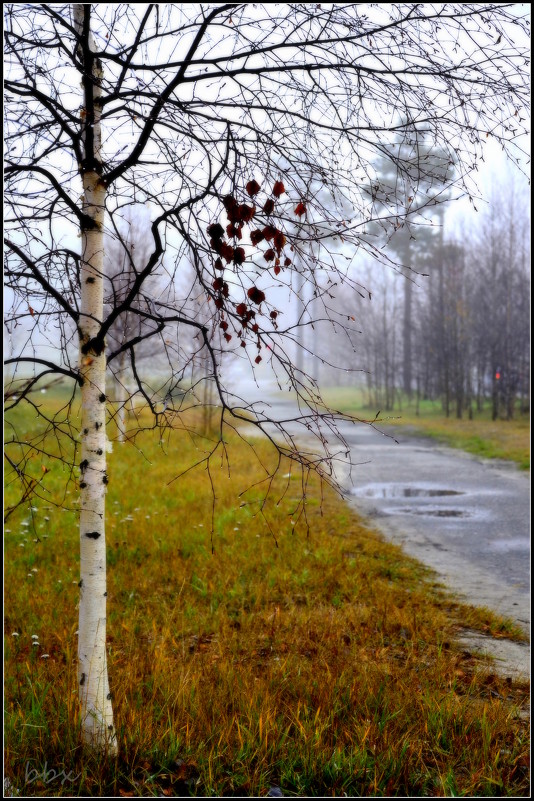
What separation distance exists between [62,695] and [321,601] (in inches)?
113

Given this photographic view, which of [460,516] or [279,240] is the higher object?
[279,240]

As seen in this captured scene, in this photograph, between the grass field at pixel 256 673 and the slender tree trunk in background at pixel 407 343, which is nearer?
the grass field at pixel 256 673

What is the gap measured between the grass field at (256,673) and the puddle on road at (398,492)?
13.2ft

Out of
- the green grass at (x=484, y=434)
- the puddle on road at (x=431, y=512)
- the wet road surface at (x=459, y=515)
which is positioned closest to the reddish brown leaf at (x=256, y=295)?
the wet road surface at (x=459, y=515)

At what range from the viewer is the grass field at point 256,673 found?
3.15 meters

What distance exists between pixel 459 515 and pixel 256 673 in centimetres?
685

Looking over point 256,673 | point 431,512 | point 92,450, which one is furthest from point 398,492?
point 92,450

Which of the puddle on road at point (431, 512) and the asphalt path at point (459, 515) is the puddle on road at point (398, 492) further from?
the puddle on road at point (431, 512)

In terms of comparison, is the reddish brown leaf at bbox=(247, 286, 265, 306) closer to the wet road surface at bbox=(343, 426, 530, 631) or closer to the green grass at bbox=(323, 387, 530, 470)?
the wet road surface at bbox=(343, 426, 530, 631)

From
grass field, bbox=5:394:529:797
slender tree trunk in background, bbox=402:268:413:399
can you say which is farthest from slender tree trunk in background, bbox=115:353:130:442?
slender tree trunk in background, bbox=402:268:413:399

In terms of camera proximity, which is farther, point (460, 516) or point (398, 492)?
point (398, 492)

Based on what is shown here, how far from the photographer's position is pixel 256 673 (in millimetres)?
4379

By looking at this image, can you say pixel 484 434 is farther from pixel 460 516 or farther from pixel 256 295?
pixel 256 295

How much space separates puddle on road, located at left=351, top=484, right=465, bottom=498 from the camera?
12.2m
